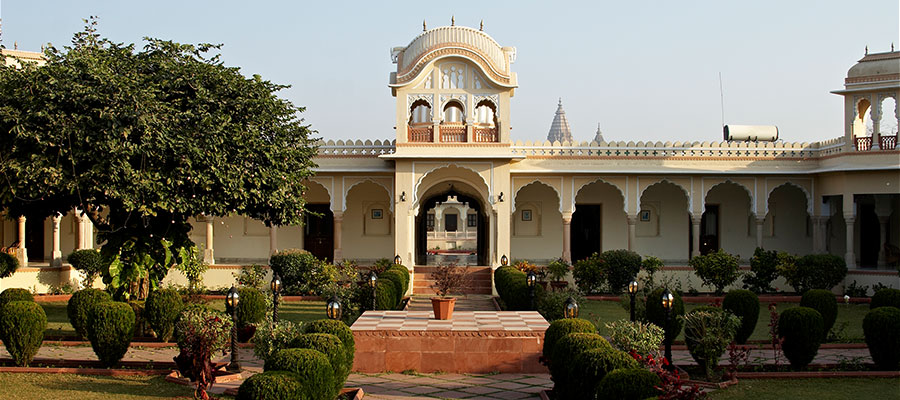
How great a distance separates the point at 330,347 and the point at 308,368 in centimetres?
78

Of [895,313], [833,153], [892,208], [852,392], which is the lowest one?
[852,392]

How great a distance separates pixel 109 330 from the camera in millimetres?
9828

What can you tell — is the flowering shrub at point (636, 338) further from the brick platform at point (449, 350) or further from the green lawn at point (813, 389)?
the brick platform at point (449, 350)

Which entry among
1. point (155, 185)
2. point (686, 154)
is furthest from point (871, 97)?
point (155, 185)

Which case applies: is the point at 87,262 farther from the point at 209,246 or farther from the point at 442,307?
the point at 442,307

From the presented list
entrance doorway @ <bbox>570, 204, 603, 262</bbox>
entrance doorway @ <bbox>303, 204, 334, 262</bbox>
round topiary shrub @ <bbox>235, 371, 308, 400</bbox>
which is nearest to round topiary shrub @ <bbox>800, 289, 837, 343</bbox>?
round topiary shrub @ <bbox>235, 371, 308, 400</bbox>

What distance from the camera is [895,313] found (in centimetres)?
1037

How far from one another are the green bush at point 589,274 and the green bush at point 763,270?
11.2 feet

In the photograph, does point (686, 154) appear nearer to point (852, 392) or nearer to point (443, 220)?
point (852, 392)

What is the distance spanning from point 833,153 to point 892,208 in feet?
10.2

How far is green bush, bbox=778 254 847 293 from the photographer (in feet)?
61.0

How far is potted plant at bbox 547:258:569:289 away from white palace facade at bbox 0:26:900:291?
50.2 inches

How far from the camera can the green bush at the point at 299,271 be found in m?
18.5

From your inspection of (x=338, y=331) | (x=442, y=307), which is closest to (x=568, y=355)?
(x=338, y=331)
